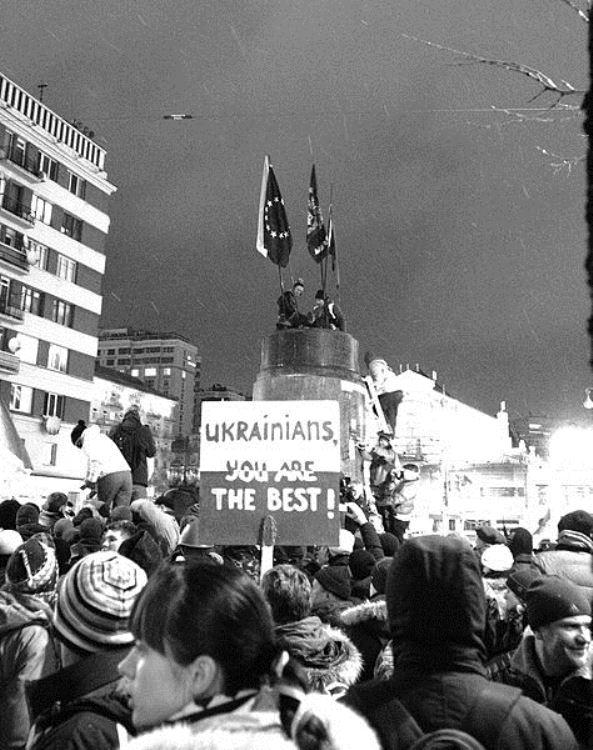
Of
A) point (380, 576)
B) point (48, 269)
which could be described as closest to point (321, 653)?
point (380, 576)

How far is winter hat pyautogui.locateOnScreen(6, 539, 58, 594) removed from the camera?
143 inches

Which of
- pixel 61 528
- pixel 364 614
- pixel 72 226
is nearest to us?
pixel 364 614

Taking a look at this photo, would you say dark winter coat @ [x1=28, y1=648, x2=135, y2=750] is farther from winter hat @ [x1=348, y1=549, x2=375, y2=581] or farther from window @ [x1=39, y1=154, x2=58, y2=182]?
window @ [x1=39, y1=154, x2=58, y2=182]

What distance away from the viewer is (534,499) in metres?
52.2

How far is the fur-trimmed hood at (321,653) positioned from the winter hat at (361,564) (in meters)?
2.37

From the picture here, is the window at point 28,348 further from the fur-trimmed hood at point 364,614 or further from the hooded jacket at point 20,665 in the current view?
the hooded jacket at point 20,665

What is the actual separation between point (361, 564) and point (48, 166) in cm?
3983

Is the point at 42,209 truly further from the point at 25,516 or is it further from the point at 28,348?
the point at 25,516

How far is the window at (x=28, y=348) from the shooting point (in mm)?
39094

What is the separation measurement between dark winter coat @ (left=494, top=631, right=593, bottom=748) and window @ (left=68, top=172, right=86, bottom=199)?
42.9 meters

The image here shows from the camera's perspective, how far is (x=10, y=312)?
124 ft

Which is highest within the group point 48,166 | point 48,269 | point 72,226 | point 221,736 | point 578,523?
point 48,166

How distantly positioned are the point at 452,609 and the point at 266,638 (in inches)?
25.1

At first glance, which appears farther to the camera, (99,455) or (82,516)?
(99,455)
